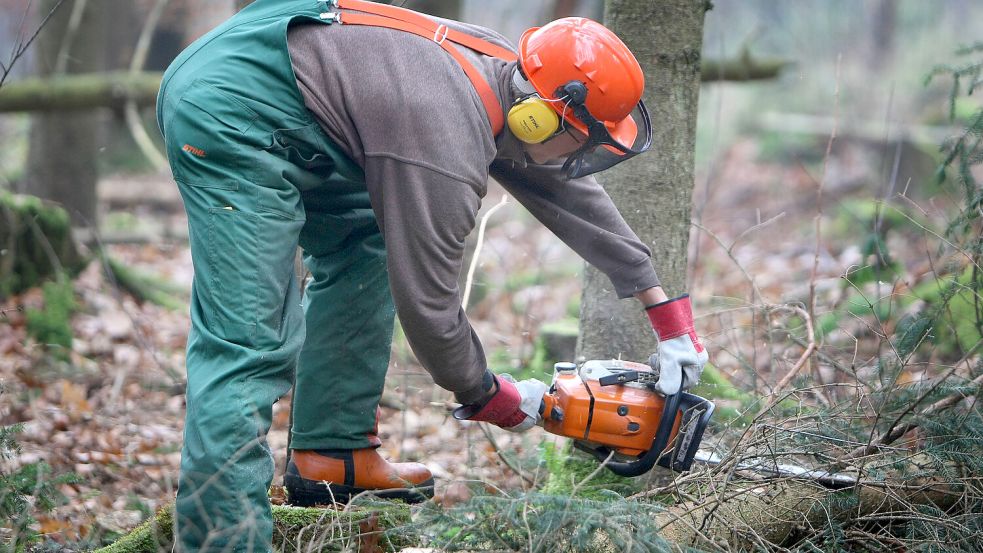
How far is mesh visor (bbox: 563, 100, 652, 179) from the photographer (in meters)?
2.70

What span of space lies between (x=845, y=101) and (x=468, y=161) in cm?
1490

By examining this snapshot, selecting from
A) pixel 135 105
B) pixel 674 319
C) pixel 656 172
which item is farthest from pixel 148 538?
pixel 135 105

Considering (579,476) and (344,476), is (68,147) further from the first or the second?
(579,476)

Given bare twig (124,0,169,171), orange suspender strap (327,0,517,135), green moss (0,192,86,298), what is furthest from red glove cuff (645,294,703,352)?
bare twig (124,0,169,171)

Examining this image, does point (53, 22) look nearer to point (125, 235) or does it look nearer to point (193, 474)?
point (125, 235)

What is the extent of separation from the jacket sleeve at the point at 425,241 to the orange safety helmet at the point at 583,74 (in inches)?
15.8

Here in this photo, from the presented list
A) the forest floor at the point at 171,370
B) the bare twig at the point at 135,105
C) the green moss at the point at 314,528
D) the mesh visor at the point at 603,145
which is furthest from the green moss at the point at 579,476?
the bare twig at the point at 135,105

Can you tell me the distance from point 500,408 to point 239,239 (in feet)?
3.44

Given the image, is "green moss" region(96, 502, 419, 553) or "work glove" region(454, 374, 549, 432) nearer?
"green moss" region(96, 502, 419, 553)

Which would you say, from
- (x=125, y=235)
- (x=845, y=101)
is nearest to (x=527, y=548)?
Answer: (x=125, y=235)

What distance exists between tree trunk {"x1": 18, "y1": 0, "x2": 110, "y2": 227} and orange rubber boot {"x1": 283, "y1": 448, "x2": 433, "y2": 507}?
Answer: 457 cm

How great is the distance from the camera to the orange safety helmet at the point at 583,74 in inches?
103

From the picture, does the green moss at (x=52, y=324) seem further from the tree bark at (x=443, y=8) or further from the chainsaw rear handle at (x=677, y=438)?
the chainsaw rear handle at (x=677, y=438)

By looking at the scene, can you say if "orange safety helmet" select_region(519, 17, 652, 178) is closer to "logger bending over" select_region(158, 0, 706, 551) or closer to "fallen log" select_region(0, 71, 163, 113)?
"logger bending over" select_region(158, 0, 706, 551)
